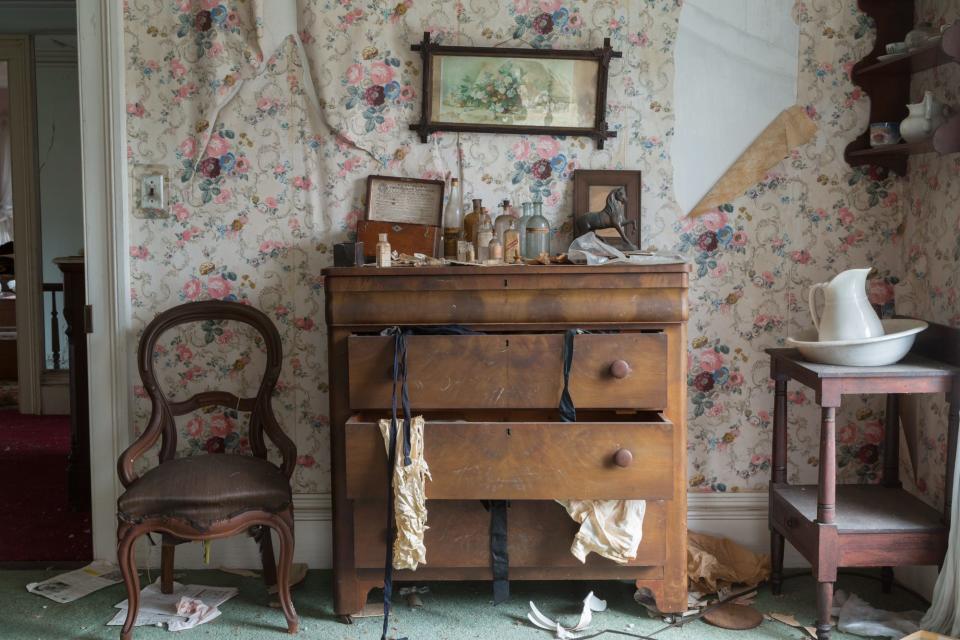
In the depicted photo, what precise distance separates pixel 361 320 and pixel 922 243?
183cm

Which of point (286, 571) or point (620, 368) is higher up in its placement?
point (620, 368)

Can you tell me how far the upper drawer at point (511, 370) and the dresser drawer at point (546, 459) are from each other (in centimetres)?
9

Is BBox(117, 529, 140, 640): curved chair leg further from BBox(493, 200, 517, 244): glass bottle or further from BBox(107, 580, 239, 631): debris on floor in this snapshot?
BBox(493, 200, 517, 244): glass bottle

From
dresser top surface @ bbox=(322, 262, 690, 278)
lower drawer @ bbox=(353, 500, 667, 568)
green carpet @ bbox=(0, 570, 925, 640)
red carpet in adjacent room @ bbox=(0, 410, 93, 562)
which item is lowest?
green carpet @ bbox=(0, 570, 925, 640)

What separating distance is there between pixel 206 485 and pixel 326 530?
698 millimetres

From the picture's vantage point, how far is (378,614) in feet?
8.87

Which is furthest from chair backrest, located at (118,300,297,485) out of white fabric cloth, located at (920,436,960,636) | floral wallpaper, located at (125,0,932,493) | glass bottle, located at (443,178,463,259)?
white fabric cloth, located at (920,436,960,636)

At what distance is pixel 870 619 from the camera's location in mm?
2631

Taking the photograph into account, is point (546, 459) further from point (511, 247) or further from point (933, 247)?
point (933, 247)

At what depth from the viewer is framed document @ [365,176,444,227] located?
298 cm

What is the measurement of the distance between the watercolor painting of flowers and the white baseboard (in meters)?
1.39

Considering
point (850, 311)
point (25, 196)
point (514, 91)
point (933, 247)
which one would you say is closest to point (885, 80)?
point (933, 247)

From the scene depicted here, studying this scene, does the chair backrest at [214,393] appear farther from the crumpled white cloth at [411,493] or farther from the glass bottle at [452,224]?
the glass bottle at [452,224]

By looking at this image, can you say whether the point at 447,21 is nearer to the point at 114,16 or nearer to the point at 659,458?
the point at 114,16
